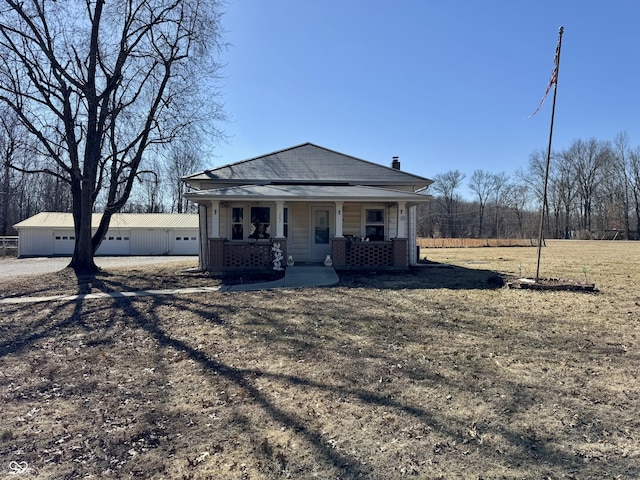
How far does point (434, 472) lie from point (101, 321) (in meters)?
6.81

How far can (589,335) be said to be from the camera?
600 centimetres

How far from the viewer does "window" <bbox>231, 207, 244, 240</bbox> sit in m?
14.4

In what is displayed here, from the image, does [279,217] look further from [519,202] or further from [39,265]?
[519,202]

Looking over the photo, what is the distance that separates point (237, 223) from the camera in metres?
14.5

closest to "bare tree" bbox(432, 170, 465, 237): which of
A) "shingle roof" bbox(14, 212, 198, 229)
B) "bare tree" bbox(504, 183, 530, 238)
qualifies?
"bare tree" bbox(504, 183, 530, 238)

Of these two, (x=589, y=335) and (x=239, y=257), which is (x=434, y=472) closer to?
(x=589, y=335)

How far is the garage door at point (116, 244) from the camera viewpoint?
2962 cm

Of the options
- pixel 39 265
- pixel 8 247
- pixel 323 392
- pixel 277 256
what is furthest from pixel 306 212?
pixel 8 247

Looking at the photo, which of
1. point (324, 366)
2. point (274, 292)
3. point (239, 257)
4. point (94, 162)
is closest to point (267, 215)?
point (239, 257)

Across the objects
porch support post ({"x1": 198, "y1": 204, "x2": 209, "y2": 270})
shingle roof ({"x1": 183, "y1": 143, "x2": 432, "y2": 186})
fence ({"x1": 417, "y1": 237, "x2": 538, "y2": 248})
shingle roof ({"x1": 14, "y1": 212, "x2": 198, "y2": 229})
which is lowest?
fence ({"x1": 417, "y1": 237, "x2": 538, "y2": 248})

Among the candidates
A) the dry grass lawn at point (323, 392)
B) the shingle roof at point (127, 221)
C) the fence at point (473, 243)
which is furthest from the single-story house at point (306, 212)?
the fence at point (473, 243)

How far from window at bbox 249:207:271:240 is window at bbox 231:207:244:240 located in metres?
0.37

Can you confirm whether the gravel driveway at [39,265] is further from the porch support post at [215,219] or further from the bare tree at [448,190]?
the bare tree at [448,190]

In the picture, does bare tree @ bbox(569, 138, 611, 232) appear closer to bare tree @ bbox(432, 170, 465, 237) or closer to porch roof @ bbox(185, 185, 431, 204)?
bare tree @ bbox(432, 170, 465, 237)
